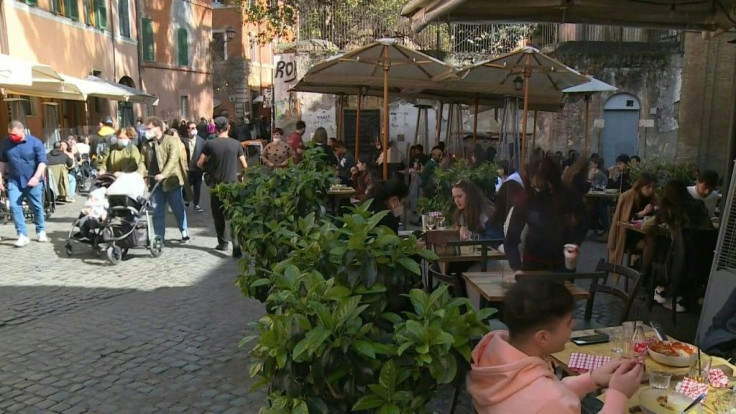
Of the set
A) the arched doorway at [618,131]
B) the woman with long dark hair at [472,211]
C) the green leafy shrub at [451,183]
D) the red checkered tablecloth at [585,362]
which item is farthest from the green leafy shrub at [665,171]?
the arched doorway at [618,131]

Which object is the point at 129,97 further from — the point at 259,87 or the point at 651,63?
the point at 259,87

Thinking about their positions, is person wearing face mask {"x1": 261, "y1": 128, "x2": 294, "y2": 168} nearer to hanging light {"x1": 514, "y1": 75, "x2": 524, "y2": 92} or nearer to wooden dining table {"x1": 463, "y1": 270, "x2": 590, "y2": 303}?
hanging light {"x1": 514, "y1": 75, "x2": 524, "y2": 92}

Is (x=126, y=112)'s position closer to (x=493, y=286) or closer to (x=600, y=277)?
(x=493, y=286)

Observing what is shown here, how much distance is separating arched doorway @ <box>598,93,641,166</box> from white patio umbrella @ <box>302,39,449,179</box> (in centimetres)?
947

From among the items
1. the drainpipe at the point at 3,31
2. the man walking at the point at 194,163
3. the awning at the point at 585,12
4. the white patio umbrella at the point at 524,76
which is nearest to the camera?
the awning at the point at 585,12

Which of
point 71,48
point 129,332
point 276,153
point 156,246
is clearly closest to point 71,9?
point 71,48

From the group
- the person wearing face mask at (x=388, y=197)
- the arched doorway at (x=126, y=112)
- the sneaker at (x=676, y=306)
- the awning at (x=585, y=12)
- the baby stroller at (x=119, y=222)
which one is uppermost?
the awning at (x=585, y=12)

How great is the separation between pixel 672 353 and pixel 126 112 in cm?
2322

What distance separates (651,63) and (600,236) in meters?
9.23

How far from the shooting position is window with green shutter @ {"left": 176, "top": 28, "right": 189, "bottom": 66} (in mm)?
27938

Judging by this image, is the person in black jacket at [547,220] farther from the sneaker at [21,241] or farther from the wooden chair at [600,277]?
the sneaker at [21,241]

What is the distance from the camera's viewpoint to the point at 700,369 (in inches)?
113

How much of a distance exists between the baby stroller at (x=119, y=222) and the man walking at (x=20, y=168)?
1190 mm

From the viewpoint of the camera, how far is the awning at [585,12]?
13.2 ft
